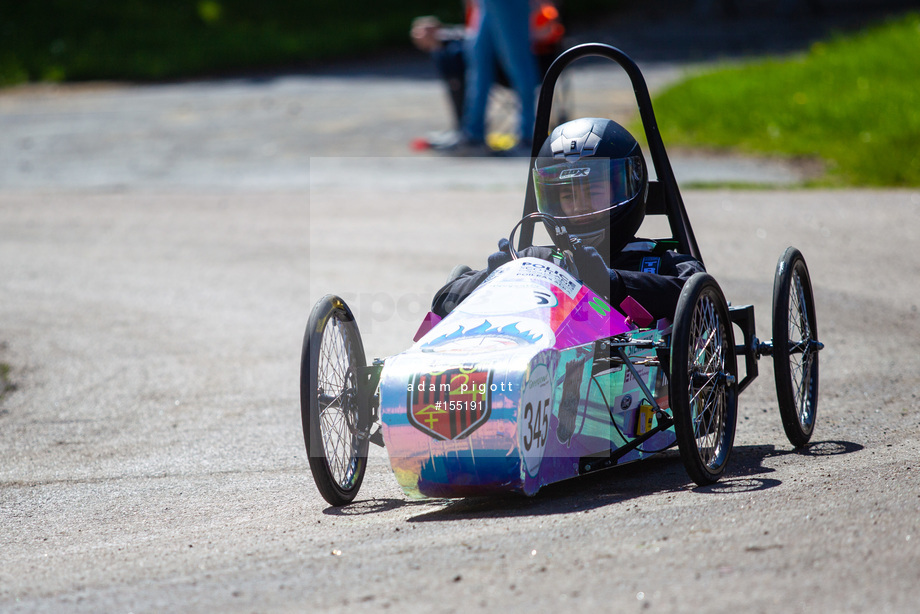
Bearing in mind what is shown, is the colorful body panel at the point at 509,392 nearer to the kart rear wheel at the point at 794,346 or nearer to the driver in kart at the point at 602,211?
the driver in kart at the point at 602,211

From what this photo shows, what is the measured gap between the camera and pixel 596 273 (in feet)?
15.9

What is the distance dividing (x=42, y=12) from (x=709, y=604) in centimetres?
2519

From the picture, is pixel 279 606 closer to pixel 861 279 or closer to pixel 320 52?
pixel 861 279

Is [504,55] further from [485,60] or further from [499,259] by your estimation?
[499,259]

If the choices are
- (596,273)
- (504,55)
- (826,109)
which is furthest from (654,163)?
(826,109)

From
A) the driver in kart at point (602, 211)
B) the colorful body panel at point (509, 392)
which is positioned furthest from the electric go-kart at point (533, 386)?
the driver in kart at point (602, 211)

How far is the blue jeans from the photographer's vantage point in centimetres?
1357

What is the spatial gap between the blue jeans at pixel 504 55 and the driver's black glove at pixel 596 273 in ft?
30.3

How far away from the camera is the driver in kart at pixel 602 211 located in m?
4.94

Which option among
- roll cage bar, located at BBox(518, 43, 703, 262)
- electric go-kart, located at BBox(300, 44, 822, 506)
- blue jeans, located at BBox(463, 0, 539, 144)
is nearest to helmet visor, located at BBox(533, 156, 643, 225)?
electric go-kart, located at BBox(300, 44, 822, 506)

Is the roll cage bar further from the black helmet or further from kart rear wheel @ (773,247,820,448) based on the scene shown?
kart rear wheel @ (773,247,820,448)

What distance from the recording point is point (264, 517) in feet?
14.8

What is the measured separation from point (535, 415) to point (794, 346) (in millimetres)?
1776

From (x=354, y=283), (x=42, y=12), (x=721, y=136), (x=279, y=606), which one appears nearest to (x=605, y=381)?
(x=279, y=606)
